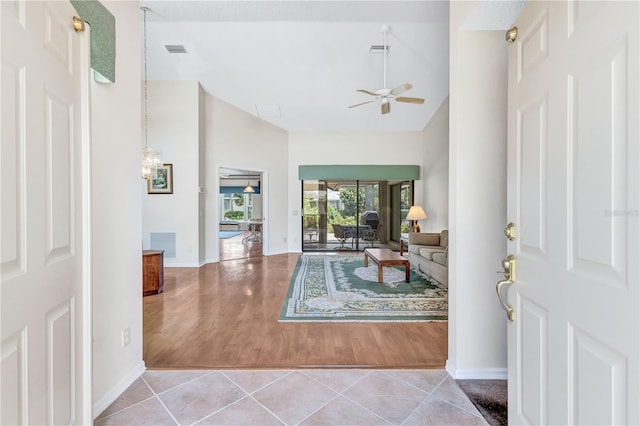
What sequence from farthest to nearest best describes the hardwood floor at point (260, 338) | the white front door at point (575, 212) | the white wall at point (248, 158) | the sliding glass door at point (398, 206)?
the sliding glass door at point (398, 206) < the white wall at point (248, 158) < the hardwood floor at point (260, 338) < the white front door at point (575, 212)

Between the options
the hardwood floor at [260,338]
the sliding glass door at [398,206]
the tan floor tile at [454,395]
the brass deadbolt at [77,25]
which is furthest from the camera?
the sliding glass door at [398,206]

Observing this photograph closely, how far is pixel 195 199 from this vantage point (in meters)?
5.93

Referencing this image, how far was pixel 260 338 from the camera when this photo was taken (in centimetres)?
268

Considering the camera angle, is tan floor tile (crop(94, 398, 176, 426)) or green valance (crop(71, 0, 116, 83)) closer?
green valance (crop(71, 0, 116, 83))

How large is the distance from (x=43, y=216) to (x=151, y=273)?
3271 millimetres

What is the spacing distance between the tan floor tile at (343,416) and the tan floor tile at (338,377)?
16 cm

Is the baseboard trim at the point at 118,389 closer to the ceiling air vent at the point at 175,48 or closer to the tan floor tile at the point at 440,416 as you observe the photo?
the tan floor tile at the point at 440,416

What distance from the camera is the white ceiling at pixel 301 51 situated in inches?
→ 137

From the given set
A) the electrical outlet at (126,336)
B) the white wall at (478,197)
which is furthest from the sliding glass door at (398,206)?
the electrical outlet at (126,336)

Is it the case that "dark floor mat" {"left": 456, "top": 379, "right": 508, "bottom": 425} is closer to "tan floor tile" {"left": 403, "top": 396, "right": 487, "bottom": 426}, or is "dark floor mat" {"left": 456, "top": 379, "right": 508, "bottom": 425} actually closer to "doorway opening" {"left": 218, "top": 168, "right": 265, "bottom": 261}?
"tan floor tile" {"left": 403, "top": 396, "right": 487, "bottom": 426}

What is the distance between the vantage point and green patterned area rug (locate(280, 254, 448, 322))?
3.27m

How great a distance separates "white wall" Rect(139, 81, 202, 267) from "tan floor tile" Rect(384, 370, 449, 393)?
4.85 metres

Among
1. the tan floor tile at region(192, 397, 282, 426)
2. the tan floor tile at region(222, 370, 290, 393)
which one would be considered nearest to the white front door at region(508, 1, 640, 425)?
the tan floor tile at region(192, 397, 282, 426)

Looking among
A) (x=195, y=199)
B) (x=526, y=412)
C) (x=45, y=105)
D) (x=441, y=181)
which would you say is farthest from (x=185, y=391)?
(x=441, y=181)
